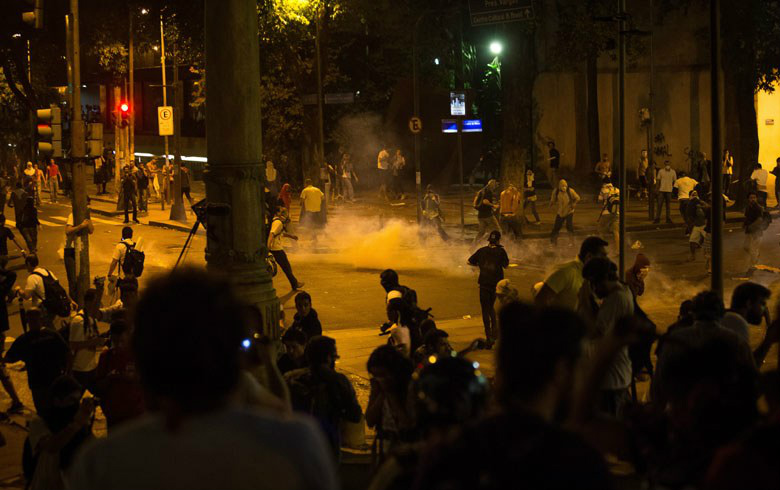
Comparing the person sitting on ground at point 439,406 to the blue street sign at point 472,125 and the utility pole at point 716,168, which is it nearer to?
the utility pole at point 716,168

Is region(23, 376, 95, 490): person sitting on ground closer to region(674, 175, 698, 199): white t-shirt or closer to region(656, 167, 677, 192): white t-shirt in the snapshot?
region(674, 175, 698, 199): white t-shirt

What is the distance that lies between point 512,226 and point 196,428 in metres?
22.5

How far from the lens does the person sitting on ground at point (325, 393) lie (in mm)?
6613

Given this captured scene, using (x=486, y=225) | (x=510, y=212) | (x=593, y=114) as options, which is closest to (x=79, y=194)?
(x=486, y=225)

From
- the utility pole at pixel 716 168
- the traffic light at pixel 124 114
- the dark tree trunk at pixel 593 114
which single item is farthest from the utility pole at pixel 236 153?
the traffic light at pixel 124 114

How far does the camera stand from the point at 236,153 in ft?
29.9

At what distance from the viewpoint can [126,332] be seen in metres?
7.83

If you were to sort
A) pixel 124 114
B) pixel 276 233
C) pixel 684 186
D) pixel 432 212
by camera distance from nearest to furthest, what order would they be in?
pixel 276 233 → pixel 432 212 → pixel 684 186 → pixel 124 114

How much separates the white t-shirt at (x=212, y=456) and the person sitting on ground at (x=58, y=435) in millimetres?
3309

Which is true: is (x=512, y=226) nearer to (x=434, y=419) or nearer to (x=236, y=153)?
(x=236, y=153)

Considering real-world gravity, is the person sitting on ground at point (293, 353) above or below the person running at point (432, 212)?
below

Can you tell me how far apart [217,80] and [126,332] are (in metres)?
2.44

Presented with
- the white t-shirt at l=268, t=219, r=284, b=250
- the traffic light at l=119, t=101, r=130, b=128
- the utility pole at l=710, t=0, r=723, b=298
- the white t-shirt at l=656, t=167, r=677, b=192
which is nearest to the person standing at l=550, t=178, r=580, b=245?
the white t-shirt at l=656, t=167, r=677, b=192

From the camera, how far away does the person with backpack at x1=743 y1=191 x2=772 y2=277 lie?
731 inches
